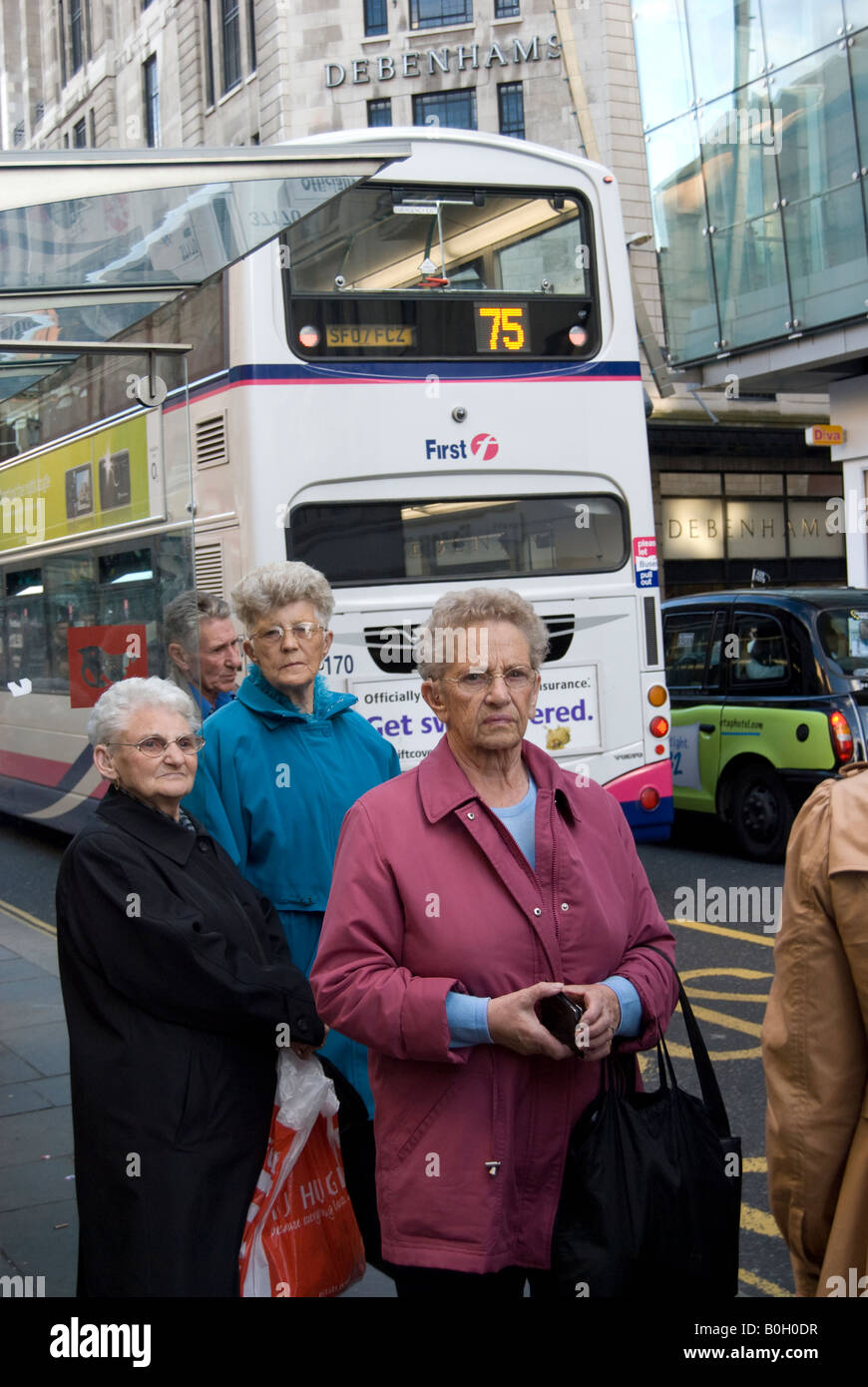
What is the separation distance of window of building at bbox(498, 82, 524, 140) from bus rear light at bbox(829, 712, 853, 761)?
74.3ft

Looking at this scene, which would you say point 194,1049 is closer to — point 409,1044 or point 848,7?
point 409,1044

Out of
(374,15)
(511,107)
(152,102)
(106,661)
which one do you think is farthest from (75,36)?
(106,661)

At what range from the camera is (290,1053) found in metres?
3.03

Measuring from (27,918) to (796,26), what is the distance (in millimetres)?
15969

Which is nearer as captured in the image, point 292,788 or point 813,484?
point 292,788

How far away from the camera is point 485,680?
274cm

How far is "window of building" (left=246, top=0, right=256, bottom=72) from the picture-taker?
3009cm

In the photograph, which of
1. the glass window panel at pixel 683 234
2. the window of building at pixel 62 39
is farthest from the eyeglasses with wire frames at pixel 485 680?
the window of building at pixel 62 39

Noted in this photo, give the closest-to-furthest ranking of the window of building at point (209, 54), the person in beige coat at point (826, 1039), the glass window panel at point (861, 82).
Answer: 1. the person in beige coat at point (826, 1039)
2. the glass window panel at point (861, 82)
3. the window of building at point (209, 54)

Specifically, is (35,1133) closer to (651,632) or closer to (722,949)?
(722,949)

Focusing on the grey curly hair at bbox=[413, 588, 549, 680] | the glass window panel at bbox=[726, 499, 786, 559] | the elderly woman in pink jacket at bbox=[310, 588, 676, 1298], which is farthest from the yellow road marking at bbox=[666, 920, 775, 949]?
the glass window panel at bbox=[726, 499, 786, 559]

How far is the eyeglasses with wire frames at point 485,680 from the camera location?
273 cm

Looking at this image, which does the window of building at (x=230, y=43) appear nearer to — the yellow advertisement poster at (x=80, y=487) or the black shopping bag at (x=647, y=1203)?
the yellow advertisement poster at (x=80, y=487)

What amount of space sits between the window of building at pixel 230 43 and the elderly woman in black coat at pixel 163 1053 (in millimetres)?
31080
